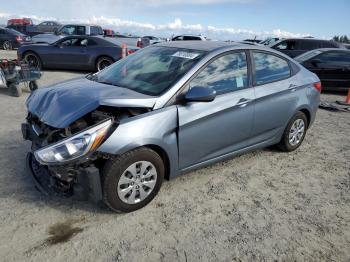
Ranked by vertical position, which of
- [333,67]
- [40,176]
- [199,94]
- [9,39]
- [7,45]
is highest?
[9,39]

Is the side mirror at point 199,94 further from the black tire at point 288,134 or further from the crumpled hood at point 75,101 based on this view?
the black tire at point 288,134

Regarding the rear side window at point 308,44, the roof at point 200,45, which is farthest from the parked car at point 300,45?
the roof at point 200,45

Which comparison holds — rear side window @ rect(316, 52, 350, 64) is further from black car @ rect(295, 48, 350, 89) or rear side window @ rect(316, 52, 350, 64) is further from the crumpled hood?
the crumpled hood

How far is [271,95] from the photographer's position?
4273 millimetres

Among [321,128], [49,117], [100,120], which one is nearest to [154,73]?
[100,120]

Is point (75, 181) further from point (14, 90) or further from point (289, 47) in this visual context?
point (289, 47)

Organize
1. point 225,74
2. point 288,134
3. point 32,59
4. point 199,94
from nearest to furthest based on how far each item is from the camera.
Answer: point 199,94, point 225,74, point 288,134, point 32,59

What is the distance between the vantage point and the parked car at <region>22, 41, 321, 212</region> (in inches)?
117

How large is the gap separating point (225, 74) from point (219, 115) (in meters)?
0.52

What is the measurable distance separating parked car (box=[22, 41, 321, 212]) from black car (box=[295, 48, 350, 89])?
6378 millimetres

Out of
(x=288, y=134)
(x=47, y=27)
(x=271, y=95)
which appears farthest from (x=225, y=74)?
(x=47, y=27)

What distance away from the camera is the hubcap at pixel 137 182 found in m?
3.11

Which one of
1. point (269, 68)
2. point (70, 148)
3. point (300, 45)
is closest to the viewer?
point (70, 148)

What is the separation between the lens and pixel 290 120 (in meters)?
4.73
